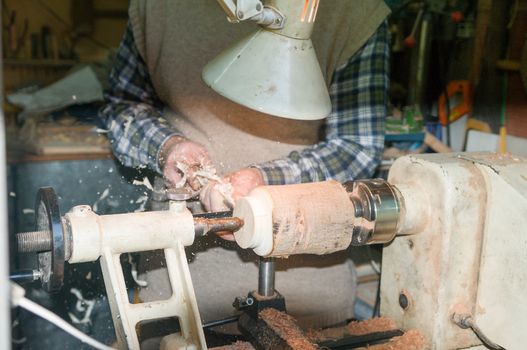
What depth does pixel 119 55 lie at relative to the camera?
1563 millimetres

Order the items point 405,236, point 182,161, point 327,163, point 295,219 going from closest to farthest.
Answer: point 295,219, point 405,236, point 182,161, point 327,163

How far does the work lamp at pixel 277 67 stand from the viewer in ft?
2.65

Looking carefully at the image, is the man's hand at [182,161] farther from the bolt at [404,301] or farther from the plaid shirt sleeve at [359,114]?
the bolt at [404,301]

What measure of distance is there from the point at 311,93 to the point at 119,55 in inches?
34.1

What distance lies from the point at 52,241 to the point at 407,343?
58 centimetres

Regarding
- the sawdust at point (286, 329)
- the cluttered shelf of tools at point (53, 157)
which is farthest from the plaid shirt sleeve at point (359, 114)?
the cluttered shelf of tools at point (53, 157)

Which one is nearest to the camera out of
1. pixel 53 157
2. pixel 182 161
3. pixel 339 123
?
pixel 182 161

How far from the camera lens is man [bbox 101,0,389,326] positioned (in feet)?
4.56

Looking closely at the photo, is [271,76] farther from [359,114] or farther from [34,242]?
[359,114]

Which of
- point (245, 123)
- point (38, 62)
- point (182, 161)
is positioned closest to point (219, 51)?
point (245, 123)

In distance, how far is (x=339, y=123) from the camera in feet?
4.88

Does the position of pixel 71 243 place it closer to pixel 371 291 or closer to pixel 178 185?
pixel 178 185

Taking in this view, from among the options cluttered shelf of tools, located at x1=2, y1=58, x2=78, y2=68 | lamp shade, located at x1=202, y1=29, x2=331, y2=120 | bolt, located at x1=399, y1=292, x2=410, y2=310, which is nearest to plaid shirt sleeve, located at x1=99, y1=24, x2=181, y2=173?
lamp shade, located at x1=202, y1=29, x2=331, y2=120

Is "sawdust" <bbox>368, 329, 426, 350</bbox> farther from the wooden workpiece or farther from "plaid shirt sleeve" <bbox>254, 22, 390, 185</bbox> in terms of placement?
"plaid shirt sleeve" <bbox>254, 22, 390, 185</bbox>
